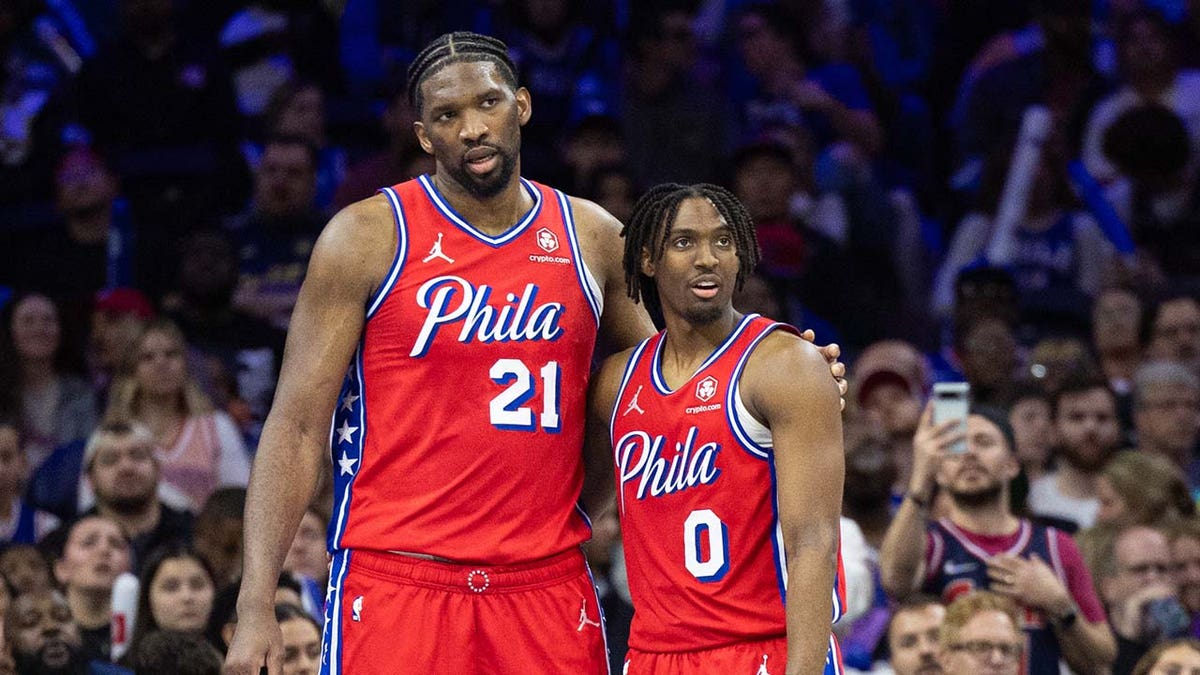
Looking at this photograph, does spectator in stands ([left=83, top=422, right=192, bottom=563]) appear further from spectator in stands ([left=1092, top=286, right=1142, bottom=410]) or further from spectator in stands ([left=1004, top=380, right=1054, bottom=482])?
spectator in stands ([left=1092, top=286, right=1142, bottom=410])

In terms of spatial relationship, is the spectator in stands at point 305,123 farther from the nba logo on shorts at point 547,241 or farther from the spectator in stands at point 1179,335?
the nba logo on shorts at point 547,241

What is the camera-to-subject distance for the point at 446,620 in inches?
198

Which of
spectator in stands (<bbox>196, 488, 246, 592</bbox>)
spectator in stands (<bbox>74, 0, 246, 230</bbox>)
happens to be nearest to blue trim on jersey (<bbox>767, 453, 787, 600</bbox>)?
spectator in stands (<bbox>196, 488, 246, 592</bbox>)

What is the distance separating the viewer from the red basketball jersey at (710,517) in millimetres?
4980

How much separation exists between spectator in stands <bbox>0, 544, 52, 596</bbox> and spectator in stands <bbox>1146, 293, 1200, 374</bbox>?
5.44 meters

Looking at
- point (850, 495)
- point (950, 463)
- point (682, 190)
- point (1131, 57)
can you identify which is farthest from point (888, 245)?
point (682, 190)

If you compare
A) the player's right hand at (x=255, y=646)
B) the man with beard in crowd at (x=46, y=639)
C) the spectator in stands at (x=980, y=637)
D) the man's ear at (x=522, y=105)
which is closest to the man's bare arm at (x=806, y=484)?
the man's ear at (x=522, y=105)

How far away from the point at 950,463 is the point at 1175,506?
5.28ft

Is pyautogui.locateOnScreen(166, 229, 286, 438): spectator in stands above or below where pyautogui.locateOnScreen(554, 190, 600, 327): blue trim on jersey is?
above

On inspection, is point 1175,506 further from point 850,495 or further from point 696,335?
point 696,335

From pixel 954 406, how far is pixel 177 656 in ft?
9.53

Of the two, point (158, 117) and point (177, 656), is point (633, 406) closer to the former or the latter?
point (177, 656)

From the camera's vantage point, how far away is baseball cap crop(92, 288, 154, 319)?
32.9ft

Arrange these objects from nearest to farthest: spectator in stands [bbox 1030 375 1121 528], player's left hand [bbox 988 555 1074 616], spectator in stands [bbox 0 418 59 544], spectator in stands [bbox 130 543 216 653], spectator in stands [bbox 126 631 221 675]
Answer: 1. spectator in stands [bbox 126 631 221 675]
2. player's left hand [bbox 988 555 1074 616]
3. spectator in stands [bbox 130 543 216 653]
4. spectator in stands [bbox 0 418 59 544]
5. spectator in stands [bbox 1030 375 1121 528]
